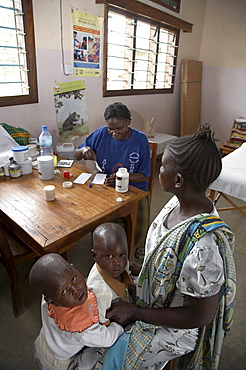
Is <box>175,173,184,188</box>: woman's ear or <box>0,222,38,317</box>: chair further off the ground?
<box>175,173,184,188</box>: woman's ear

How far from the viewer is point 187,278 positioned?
0.82 meters

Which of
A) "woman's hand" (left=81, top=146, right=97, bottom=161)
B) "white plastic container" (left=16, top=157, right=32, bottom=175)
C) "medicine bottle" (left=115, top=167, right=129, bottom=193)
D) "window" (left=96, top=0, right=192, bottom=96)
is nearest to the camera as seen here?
"medicine bottle" (left=115, top=167, right=129, bottom=193)

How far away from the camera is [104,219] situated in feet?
4.97

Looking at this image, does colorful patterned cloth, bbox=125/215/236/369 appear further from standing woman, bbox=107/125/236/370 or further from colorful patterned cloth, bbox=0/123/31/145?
colorful patterned cloth, bbox=0/123/31/145

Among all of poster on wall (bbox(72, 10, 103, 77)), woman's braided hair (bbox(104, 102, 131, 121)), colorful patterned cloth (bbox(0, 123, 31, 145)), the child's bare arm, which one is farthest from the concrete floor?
poster on wall (bbox(72, 10, 103, 77))

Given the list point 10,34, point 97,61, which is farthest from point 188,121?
point 10,34

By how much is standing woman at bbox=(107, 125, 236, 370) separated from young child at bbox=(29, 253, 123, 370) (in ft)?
0.32

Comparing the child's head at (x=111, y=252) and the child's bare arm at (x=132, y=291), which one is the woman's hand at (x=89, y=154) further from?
the child's bare arm at (x=132, y=291)

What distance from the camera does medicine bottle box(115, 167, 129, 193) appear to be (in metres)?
1.74

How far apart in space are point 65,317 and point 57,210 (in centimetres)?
72

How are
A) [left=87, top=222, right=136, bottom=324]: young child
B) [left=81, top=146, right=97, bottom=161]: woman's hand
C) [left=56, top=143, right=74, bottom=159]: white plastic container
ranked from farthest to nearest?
[left=56, top=143, right=74, bottom=159]: white plastic container < [left=81, top=146, right=97, bottom=161]: woman's hand < [left=87, top=222, right=136, bottom=324]: young child

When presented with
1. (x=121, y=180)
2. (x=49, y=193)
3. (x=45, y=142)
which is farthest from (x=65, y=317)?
(x=45, y=142)

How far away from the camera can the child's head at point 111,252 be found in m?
1.12

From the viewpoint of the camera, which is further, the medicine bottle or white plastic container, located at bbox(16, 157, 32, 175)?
white plastic container, located at bbox(16, 157, 32, 175)
